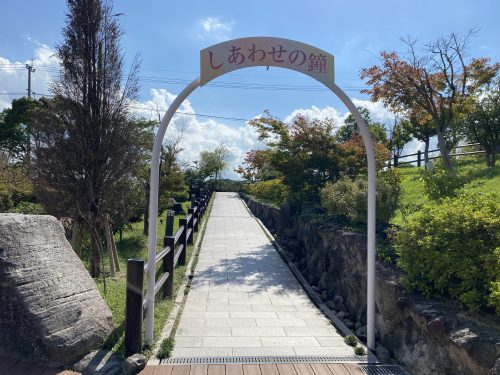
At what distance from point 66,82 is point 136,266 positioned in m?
4.87

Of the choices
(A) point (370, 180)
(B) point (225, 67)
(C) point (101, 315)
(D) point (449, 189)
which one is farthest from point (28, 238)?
(D) point (449, 189)

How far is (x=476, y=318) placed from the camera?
3434 mm

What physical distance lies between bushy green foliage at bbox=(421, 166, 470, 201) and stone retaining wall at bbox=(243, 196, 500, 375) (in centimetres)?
137

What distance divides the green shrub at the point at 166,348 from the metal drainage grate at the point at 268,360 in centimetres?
7

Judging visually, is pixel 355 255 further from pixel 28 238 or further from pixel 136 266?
pixel 28 238

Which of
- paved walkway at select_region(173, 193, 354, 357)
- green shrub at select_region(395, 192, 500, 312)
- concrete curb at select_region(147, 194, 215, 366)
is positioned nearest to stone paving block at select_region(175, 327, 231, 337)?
paved walkway at select_region(173, 193, 354, 357)

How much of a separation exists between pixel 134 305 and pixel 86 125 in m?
4.38

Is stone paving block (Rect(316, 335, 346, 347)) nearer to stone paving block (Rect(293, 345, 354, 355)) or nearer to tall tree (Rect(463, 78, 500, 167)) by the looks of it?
stone paving block (Rect(293, 345, 354, 355))

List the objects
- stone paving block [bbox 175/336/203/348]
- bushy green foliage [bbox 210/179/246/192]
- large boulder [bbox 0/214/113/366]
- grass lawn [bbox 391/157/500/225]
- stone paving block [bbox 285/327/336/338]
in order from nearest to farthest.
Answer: large boulder [bbox 0/214/113/366]
stone paving block [bbox 175/336/203/348]
stone paving block [bbox 285/327/336/338]
grass lawn [bbox 391/157/500/225]
bushy green foliage [bbox 210/179/246/192]

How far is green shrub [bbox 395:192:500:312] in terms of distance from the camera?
140 inches

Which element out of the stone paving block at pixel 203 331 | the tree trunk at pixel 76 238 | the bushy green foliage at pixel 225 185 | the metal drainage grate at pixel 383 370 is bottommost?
the metal drainage grate at pixel 383 370

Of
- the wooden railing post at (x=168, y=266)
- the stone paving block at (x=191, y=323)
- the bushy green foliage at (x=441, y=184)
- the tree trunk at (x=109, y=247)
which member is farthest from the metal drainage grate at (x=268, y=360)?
the tree trunk at (x=109, y=247)

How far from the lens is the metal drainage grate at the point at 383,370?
3.79m

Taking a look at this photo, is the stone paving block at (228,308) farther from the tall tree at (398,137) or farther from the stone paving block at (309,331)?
Answer: the tall tree at (398,137)
